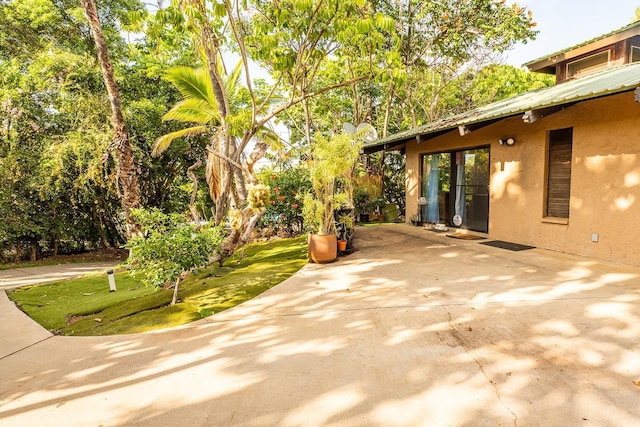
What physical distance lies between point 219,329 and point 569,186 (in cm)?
703

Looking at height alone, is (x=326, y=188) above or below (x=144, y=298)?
above

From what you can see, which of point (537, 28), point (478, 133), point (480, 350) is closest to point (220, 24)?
point (478, 133)

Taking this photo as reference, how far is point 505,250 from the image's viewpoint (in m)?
7.12

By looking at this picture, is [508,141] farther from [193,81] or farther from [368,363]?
[193,81]

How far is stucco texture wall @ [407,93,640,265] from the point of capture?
→ 5684mm

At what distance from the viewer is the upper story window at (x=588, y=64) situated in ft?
26.7

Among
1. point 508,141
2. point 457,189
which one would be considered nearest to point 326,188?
point 508,141

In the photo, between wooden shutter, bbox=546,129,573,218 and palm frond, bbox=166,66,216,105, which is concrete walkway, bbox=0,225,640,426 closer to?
wooden shutter, bbox=546,129,573,218

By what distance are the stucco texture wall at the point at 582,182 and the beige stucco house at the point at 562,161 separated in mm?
17

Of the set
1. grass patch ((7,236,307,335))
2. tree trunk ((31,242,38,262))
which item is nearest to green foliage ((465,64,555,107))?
grass patch ((7,236,307,335))

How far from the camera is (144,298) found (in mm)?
5590

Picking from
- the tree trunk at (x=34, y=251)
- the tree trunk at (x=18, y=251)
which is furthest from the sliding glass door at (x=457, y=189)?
the tree trunk at (x=18, y=251)

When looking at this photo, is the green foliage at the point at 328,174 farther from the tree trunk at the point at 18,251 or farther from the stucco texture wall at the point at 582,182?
the tree trunk at the point at 18,251

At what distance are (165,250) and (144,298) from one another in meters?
1.44
